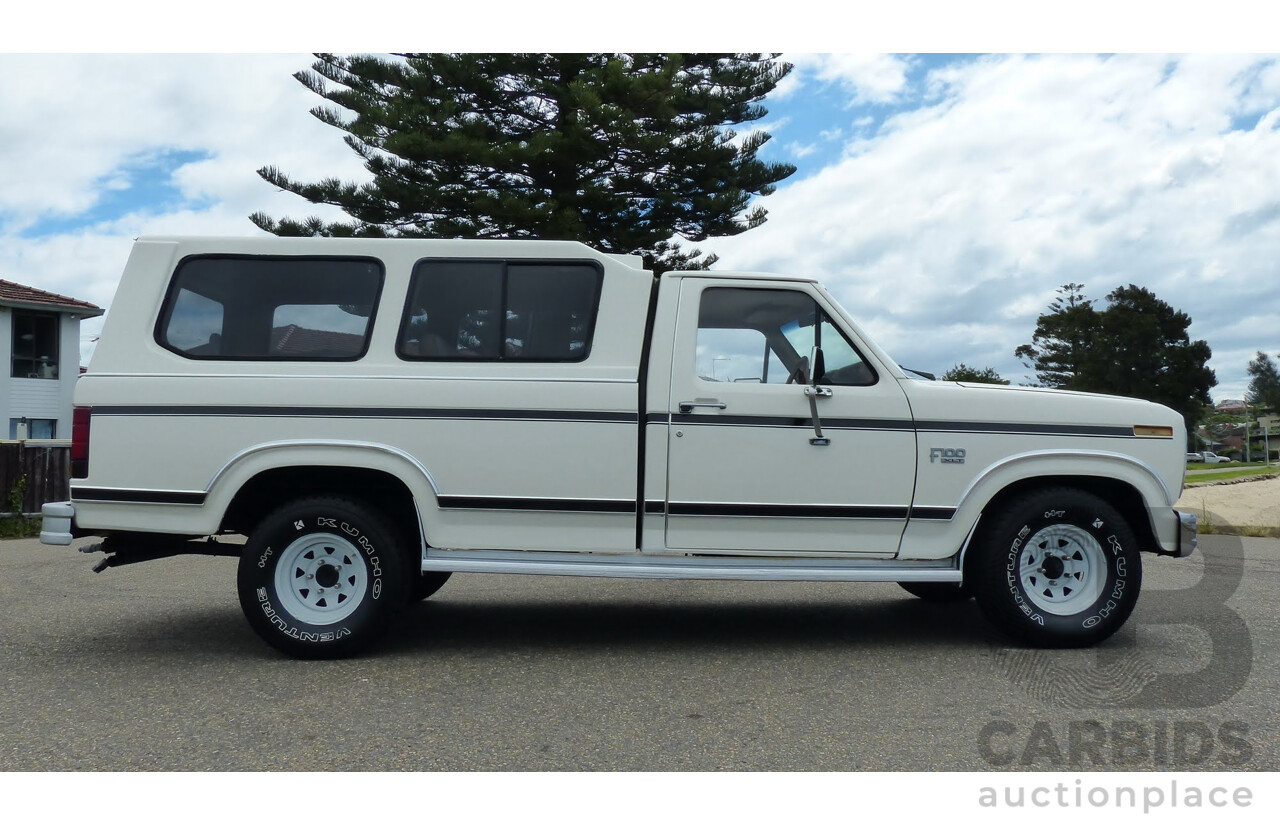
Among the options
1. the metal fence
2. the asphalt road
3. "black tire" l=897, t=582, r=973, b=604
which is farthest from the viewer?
the metal fence

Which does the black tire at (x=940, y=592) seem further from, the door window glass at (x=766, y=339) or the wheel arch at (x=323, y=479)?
the wheel arch at (x=323, y=479)

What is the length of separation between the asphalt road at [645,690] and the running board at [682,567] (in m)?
0.46

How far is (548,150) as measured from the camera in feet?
62.8

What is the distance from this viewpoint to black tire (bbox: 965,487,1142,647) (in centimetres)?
546

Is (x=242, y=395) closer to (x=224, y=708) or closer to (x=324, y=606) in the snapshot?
(x=324, y=606)

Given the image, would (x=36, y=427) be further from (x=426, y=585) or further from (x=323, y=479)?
(x=323, y=479)

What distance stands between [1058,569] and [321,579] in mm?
4068

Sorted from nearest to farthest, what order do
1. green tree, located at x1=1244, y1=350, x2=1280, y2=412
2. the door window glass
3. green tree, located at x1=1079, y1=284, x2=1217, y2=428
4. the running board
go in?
1. the running board
2. the door window glass
3. green tree, located at x1=1079, y1=284, x2=1217, y2=428
4. green tree, located at x1=1244, y1=350, x2=1280, y2=412

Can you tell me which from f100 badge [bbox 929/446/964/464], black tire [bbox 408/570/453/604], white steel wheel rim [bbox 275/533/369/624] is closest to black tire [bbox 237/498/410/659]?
white steel wheel rim [bbox 275/533/369/624]

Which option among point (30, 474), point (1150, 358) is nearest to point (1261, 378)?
point (1150, 358)

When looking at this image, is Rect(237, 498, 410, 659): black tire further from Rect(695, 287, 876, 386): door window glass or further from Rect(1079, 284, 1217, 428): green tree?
Rect(1079, 284, 1217, 428): green tree

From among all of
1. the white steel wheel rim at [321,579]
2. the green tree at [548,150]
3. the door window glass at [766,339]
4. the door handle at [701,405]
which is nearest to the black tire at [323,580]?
the white steel wheel rim at [321,579]

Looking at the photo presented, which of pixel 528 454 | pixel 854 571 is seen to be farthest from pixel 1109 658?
pixel 528 454

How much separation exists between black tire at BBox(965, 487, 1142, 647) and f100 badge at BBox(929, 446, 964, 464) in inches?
15.7
